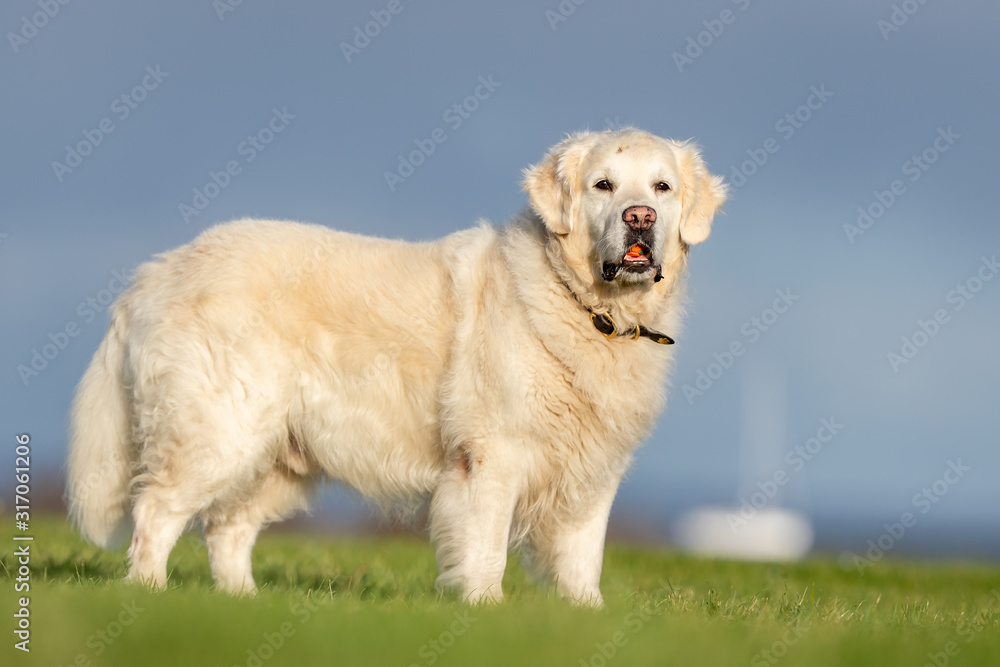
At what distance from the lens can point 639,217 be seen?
5008 mm

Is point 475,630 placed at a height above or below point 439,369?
below

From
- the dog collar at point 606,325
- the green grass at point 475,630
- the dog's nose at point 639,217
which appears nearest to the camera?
the green grass at point 475,630

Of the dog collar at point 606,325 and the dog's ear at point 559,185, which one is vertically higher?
the dog's ear at point 559,185

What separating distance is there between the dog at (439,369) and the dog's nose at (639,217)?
0.04ft

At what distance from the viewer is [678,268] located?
562 cm

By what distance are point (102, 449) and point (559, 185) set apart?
3.24 m

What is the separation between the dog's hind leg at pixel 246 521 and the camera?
6.02 meters

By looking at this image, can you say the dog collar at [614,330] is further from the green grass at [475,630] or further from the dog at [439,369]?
the green grass at [475,630]

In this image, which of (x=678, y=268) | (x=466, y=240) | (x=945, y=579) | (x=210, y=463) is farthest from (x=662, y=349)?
(x=945, y=579)

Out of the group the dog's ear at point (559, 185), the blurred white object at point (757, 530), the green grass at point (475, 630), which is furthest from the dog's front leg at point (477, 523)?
the blurred white object at point (757, 530)

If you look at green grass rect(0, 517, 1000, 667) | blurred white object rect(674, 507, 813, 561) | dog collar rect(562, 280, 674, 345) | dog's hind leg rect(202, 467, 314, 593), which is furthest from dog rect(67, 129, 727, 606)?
blurred white object rect(674, 507, 813, 561)

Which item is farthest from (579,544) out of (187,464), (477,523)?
(187,464)

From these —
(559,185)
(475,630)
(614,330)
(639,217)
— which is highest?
(559,185)

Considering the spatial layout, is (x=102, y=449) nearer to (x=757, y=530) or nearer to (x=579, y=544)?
(x=579, y=544)
